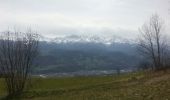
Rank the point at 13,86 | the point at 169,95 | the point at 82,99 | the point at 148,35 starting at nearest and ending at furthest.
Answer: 1. the point at 169,95
2. the point at 82,99
3. the point at 13,86
4. the point at 148,35

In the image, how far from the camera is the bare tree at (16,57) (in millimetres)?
50500

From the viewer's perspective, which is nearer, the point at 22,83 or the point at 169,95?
the point at 169,95

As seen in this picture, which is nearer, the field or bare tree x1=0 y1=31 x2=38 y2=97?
the field

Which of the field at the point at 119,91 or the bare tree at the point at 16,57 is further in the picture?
the bare tree at the point at 16,57

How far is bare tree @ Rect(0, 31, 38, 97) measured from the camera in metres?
50.5

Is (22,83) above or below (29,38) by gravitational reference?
below

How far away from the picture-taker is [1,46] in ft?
173

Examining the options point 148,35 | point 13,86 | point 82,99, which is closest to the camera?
point 82,99

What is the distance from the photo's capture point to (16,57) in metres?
51.6

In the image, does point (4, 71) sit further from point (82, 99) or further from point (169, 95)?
point (169, 95)

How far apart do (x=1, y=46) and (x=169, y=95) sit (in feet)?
106

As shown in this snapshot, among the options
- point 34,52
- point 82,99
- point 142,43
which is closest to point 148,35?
point 142,43

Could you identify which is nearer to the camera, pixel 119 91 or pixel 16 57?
pixel 119 91

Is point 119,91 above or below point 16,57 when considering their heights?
below
